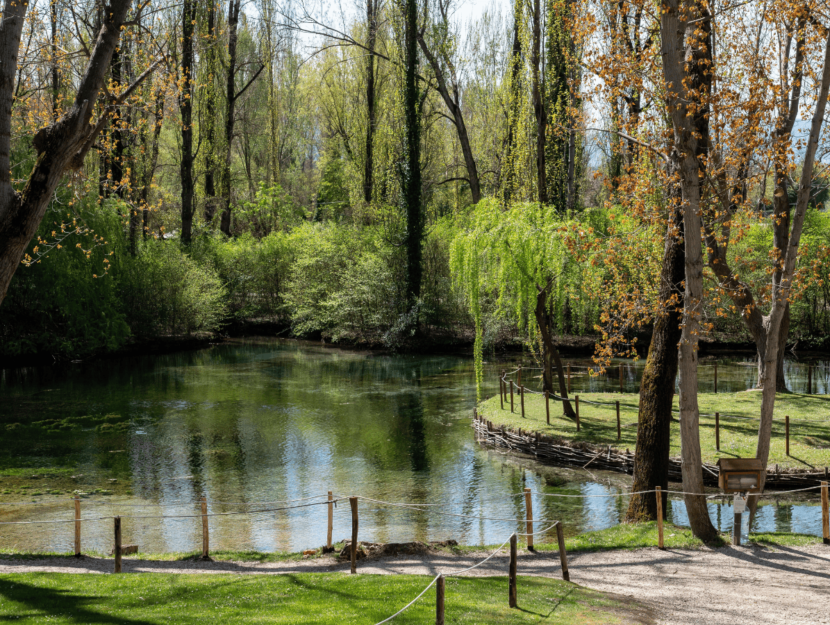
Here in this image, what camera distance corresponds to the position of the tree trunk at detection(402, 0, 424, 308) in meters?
35.7

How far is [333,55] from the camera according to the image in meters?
47.4

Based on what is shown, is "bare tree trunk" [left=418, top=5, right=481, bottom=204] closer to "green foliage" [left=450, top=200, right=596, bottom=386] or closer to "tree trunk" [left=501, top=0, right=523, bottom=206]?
"tree trunk" [left=501, top=0, right=523, bottom=206]

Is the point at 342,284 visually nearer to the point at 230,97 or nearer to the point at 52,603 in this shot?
the point at 230,97

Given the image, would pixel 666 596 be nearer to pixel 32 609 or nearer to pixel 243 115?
pixel 32 609

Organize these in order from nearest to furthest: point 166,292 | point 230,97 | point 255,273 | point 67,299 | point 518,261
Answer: point 518,261, point 67,299, point 166,292, point 230,97, point 255,273

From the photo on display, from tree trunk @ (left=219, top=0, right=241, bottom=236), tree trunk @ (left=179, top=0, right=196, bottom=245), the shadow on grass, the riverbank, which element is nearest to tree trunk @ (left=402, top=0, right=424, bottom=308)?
tree trunk @ (left=179, top=0, right=196, bottom=245)

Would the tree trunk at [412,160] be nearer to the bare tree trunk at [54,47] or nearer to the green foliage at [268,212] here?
the green foliage at [268,212]

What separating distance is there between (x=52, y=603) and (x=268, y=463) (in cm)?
997

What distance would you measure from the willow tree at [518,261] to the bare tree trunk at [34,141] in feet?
40.8

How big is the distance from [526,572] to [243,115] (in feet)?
164

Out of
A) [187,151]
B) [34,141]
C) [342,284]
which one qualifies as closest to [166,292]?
→ [187,151]

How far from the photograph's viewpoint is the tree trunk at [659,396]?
11.5 meters

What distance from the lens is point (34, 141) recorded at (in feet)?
26.2

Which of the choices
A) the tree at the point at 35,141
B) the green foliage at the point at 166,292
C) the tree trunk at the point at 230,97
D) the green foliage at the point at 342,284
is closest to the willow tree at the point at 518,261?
the tree at the point at 35,141
